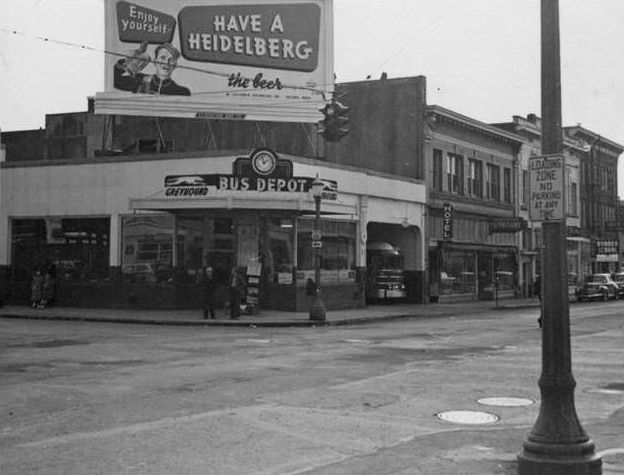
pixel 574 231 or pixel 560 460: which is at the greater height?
pixel 574 231

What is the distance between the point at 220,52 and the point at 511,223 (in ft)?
61.5

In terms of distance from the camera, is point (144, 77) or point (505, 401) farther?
point (144, 77)

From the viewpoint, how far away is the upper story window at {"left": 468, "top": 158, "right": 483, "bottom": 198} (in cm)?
4284

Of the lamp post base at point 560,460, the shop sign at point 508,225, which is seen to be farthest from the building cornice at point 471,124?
the lamp post base at point 560,460

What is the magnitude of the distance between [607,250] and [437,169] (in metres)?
26.4

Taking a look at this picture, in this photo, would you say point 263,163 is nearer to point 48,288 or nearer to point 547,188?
point 48,288

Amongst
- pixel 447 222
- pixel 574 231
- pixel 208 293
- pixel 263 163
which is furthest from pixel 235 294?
pixel 574 231

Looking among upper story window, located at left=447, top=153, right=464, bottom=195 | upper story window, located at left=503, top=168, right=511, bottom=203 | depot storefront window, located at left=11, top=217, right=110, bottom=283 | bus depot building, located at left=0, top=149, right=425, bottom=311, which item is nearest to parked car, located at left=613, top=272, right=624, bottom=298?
upper story window, located at left=503, top=168, right=511, bottom=203

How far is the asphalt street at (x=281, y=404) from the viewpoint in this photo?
278 inches

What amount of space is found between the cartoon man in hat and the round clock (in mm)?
7094

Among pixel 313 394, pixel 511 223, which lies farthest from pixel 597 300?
pixel 313 394

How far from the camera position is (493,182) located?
45.6 m

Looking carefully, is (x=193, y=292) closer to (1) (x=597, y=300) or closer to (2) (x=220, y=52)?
(2) (x=220, y=52)

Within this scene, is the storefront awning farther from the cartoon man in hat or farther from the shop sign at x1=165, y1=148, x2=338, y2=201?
the cartoon man in hat
